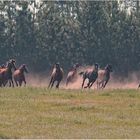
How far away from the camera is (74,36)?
2506 inches

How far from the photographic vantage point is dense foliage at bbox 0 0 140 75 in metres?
62.2

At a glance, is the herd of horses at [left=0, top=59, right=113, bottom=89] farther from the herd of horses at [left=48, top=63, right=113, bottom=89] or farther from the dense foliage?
the dense foliage

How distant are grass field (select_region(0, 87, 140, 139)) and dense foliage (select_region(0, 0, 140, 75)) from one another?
36066mm

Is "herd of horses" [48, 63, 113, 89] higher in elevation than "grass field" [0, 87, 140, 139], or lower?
lower

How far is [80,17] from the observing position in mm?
65250

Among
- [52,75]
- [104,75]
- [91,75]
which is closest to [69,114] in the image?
[91,75]

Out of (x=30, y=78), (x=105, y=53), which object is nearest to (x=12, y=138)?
(x=30, y=78)

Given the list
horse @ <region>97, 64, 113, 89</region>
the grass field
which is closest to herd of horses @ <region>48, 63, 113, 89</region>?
horse @ <region>97, 64, 113, 89</region>

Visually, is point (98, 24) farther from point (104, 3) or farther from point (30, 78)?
point (30, 78)

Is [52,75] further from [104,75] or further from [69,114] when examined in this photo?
[69,114]

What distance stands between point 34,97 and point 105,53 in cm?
3910

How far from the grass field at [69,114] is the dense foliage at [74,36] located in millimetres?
36066

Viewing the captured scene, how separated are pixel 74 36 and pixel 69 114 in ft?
147

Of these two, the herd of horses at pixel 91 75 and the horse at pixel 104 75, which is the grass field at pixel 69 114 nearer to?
the herd of horses at pixel 91 75
